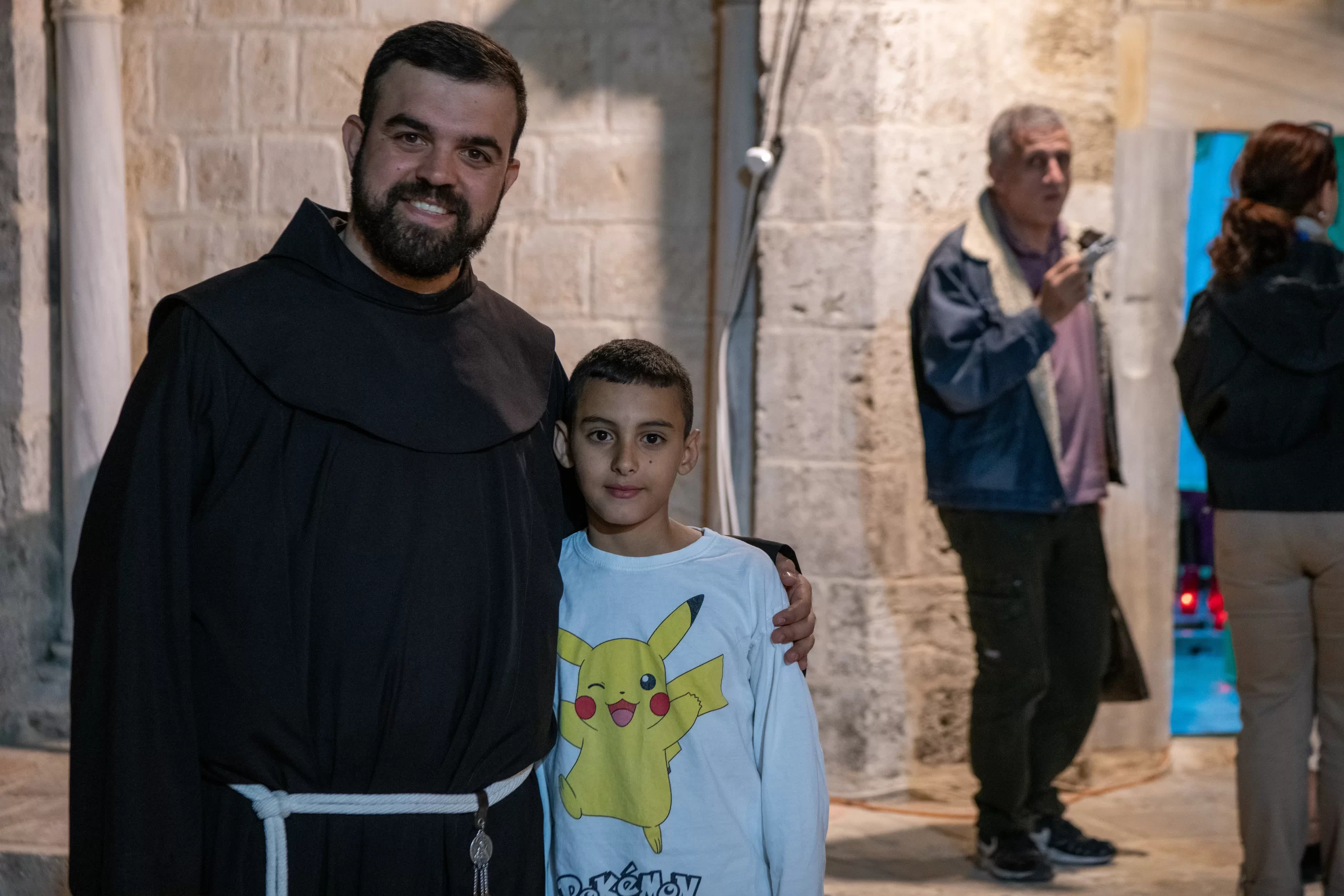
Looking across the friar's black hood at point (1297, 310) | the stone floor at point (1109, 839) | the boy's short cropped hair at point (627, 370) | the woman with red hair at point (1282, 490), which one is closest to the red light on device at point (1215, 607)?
the stone floor at point (1109, 839)

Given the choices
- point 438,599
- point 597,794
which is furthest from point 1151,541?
point 438,599

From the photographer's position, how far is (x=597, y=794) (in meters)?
2.00

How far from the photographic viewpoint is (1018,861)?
3.45 meters

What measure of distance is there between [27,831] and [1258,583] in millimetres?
2961

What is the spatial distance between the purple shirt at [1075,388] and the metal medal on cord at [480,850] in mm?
2157

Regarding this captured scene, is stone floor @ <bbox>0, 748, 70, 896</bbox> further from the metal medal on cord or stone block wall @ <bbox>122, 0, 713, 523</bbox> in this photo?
the metal medal on cord

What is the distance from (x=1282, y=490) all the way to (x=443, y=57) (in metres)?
2.10

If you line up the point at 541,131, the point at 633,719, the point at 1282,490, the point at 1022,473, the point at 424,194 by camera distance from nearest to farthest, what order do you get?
the point at 424,194
the point at 633,719
the point at 1282,490
the point at 1022,473
the point at 541,131

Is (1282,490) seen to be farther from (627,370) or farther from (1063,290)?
(627,370)

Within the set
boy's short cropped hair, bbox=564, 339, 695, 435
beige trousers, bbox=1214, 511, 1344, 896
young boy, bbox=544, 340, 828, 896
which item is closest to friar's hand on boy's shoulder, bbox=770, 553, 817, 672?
young boy, bbox=544, 340, 828, 896

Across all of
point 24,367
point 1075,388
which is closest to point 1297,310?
point 1075,388

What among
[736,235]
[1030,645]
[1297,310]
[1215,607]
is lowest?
[1215,607]

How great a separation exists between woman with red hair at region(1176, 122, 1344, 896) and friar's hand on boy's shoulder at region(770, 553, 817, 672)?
1419 millimetres

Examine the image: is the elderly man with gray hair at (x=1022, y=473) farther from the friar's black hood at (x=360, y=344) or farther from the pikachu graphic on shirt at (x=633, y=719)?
the friar's black hood at (x=360, y=344)
